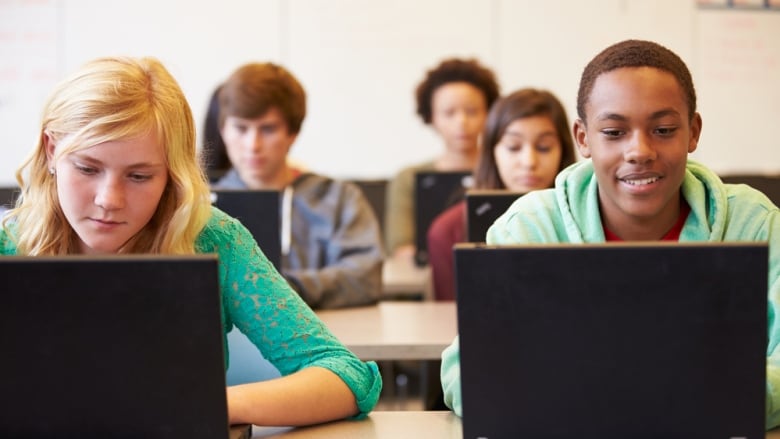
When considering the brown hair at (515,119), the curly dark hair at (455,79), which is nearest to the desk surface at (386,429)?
the brown hair at (515,119)

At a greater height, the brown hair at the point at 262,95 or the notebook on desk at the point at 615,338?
the brown hair at the point at 262,95

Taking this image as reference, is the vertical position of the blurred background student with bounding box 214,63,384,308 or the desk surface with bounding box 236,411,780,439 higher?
the blurred background student with bounding box 214,63,384,308

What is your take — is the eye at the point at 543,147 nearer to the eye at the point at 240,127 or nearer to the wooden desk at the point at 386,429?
the eye at the point at 240,127

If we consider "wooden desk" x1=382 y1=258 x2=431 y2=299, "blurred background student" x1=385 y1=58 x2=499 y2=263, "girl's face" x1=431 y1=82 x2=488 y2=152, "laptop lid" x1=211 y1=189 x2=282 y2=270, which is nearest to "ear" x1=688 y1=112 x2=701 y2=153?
"laptop lid" x1=211 y1=189 x2=282 y2=270

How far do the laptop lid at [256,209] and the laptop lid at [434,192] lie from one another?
1.17 meters

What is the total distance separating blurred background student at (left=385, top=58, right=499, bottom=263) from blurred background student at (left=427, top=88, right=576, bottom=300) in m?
1.30

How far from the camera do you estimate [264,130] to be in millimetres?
3076

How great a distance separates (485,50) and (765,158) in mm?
1530

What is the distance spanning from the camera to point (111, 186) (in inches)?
54.1

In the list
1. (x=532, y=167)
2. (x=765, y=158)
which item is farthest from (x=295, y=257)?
(x=765, y=158)

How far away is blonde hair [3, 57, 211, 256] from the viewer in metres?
1.39

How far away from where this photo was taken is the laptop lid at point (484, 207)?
2168mm

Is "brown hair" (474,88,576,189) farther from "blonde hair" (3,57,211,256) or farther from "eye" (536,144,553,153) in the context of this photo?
"blonde hair" (3,57,211,256)

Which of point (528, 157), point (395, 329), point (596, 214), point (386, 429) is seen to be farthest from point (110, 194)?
point (528, 157)
